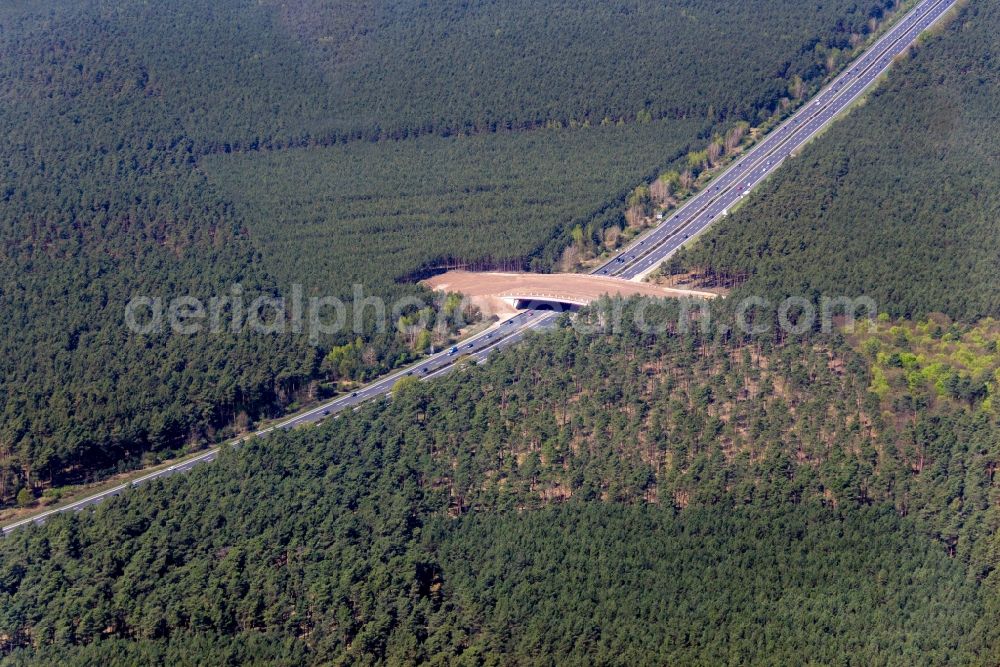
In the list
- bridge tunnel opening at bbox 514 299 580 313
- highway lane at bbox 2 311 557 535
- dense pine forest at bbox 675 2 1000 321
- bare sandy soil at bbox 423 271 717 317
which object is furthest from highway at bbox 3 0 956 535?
dense pine forest at bbox 675 2 1000 321

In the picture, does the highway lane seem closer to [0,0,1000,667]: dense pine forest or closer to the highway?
the highway

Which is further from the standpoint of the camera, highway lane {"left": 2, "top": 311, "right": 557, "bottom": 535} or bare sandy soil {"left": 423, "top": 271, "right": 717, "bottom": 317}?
bare sandy soil {"left": 423, "top": 271, "right": 717, "bottom": 317}

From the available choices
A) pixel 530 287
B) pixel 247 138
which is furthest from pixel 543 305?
pixel 247 138

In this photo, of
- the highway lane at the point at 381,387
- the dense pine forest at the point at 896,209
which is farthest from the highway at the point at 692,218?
the dense pine forest at the point at 896,209

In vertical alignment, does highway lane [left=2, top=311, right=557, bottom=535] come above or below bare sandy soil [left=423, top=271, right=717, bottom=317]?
below

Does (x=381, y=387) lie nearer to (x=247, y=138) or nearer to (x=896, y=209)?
(x=896, y=209)

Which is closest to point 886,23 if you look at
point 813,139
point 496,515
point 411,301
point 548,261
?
point 813,139
